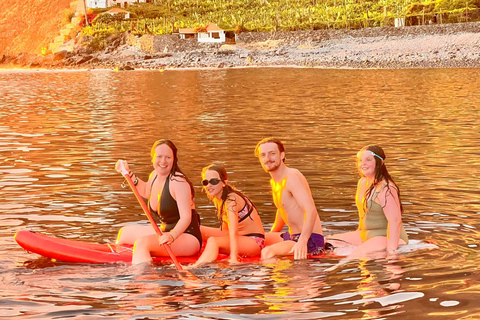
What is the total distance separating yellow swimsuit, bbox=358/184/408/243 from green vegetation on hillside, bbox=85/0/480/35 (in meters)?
66.5

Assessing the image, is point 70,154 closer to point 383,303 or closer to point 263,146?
point 263,146

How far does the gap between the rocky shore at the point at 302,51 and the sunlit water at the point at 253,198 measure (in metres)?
35.9

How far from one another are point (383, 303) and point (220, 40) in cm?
8916

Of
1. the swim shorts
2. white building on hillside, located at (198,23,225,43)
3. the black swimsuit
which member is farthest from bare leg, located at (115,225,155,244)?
white building on hillside, located at (198,23,225,43)

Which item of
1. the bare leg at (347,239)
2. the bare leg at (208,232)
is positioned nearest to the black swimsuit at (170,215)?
the bare leg at (208,232)

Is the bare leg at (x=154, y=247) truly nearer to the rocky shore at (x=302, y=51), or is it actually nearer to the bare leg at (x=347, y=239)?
the bare leg at (x=347, y=239)

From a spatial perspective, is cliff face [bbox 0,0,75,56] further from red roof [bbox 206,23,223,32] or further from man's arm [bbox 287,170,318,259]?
man's arm [bbox 287,170,318,259]

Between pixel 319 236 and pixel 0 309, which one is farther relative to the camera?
pixel 319 236

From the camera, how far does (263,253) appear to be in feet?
28.9

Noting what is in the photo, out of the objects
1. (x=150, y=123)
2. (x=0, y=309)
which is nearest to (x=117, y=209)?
(x=0, y=309)

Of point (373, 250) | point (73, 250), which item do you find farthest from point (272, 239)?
point (73, 250)

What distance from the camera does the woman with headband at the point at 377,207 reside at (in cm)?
855

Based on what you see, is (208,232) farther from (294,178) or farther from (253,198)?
(253,198)

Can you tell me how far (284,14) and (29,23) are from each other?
75156mm
